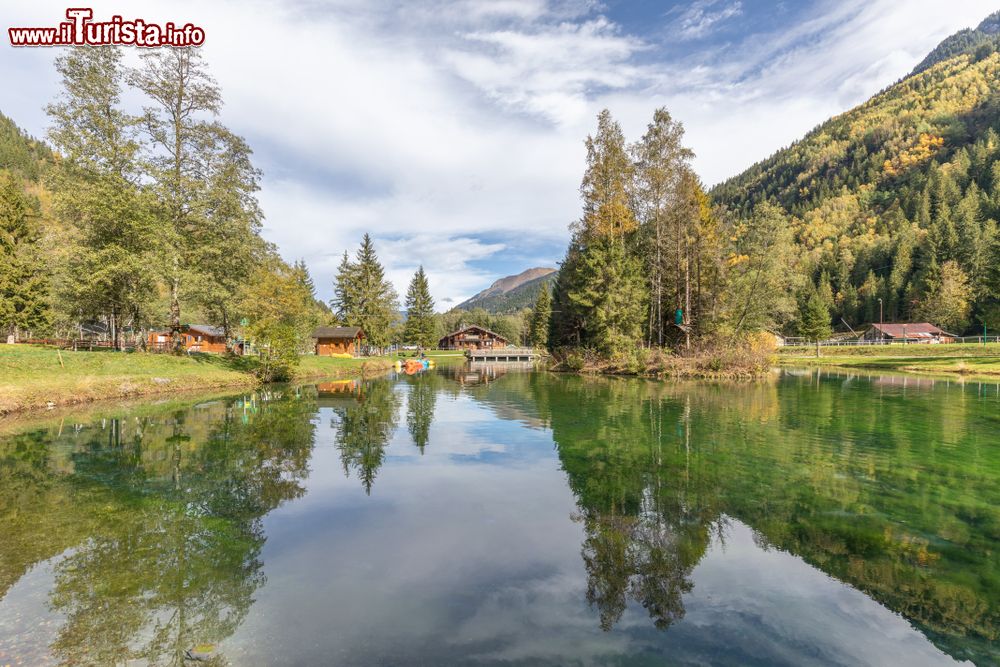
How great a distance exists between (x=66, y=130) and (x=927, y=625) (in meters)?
38.9

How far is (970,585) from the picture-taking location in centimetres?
543

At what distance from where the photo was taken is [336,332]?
62688 mm

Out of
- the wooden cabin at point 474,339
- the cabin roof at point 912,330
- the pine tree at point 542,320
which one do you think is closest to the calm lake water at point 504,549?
the pine tree at point 542,320

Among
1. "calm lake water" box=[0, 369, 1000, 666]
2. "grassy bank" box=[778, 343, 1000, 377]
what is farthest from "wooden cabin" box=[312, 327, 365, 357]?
"grassy bank" box=[778, 343, 1000, 377]

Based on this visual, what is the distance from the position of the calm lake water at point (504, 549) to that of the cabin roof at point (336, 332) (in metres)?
48.2

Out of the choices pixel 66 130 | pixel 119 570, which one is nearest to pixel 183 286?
pixel 66 130

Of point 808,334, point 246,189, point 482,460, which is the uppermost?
point 246,189

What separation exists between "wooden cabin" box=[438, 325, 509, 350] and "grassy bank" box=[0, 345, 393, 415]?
2827 inches

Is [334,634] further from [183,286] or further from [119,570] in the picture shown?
[183,286]

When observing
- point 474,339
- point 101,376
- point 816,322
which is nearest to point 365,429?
point 101,376

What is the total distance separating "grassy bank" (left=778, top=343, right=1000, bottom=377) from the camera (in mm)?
40500

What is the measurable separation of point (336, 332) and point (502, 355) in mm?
29837

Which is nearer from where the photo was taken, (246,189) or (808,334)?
(246,189)

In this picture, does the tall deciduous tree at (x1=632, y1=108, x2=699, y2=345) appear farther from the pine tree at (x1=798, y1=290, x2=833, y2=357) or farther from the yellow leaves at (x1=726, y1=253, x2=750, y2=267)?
the pine tree at (x1=798, y1=290, x2=833, y2=357)
